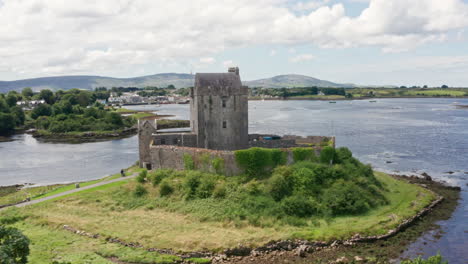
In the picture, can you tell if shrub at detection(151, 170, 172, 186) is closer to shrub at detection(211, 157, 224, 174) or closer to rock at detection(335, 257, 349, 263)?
shrub at detection(211, 157, 224, 174)

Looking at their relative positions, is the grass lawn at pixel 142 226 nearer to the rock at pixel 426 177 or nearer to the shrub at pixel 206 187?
the shrub at pixel 206 187

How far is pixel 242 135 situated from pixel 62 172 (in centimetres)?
3019

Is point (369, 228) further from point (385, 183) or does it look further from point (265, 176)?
point (385, 183)

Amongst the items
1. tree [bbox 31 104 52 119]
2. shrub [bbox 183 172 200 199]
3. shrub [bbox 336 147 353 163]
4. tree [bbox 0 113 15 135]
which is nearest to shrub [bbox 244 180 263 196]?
shrub [bbox 183 172 200 199]

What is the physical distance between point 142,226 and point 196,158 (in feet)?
27.4

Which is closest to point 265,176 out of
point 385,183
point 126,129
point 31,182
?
point 385,183

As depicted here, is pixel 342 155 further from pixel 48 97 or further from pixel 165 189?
pixel 48 97

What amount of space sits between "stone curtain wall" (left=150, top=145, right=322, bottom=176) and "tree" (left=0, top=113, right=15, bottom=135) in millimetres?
87239

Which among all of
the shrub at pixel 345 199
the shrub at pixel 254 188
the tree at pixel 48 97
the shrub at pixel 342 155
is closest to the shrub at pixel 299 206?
the shrub at pixel 345 199

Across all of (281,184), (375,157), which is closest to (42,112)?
(375,157)

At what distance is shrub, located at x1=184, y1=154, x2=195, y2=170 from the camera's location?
35781 millimetres

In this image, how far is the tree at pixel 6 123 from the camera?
108 metres

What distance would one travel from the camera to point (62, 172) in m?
57.2

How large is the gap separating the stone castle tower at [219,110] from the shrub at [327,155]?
829 cm
